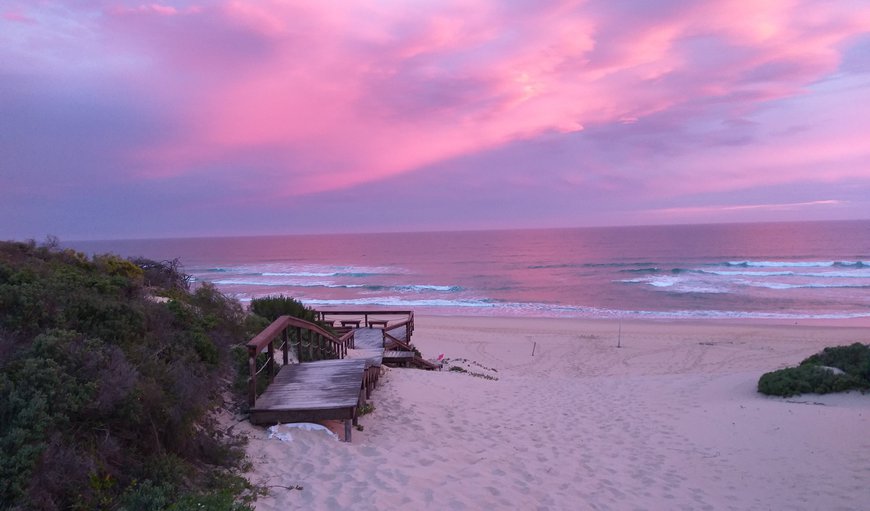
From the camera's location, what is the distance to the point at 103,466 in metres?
3.72

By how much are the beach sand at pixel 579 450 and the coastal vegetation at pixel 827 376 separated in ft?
0.94

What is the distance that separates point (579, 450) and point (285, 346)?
4.30m

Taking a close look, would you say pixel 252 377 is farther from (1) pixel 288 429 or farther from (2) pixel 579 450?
(2) pixel 579 450

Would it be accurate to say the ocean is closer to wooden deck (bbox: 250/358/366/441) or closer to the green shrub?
wooden deck (bbox: 250/358/366/441)

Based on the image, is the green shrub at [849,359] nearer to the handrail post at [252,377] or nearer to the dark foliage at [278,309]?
the handrail post at [252,377]

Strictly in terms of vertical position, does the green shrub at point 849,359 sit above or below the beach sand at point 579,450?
above

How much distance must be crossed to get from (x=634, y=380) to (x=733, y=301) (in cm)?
2396

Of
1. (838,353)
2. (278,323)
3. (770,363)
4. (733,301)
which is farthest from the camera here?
(733,301)

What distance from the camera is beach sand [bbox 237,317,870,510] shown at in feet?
16.0

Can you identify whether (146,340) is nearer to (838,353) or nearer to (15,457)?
(15,457)

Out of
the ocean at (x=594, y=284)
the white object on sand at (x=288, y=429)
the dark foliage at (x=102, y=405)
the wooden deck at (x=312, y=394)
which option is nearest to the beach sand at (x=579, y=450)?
the white object on sand at (x=288, y=429)

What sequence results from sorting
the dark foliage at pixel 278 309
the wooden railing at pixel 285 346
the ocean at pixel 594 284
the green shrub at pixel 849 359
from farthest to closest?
the ocean at pixel 594 284
the dark foliage at pixel 278 309
the green shrub at pixel 849 359
the wooden railing at pixel 285 346

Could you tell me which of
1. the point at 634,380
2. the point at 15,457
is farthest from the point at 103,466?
the point at 634,380

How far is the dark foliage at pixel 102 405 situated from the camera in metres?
3.44
